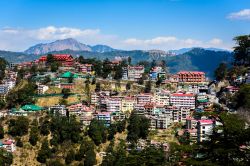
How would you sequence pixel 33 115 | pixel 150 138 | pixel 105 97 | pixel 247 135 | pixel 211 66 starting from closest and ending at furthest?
1. pixel 247 135
2. pixel 150 138
3. pixel 33 115
4. pixel 105 97
5. pixel 211 66

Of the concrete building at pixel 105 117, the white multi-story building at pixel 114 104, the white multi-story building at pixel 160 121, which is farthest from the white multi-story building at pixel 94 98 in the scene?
the white multi-story building at pixel 160 121

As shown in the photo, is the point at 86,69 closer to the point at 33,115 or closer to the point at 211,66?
the point at 33,115

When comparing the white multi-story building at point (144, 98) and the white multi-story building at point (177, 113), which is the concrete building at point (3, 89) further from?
the white multi-story building at point (177, 113)

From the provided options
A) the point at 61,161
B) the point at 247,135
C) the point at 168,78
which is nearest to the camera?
the point at 247,135

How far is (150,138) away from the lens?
3788 centimetres

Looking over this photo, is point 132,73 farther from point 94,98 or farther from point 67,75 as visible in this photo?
point 94,98

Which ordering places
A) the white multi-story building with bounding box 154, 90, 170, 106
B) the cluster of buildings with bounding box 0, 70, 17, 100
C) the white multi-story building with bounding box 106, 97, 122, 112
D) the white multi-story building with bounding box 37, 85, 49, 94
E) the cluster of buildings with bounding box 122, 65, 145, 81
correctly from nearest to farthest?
the white multi-story building with bounding box 106, 97, 122, 112, the white multi-story building with bounding box 154, 90, 170, 106, the white multi-story building with bounding box 37, 85, 49, 94, the cluster of buildings with bounding box 0, 70, 17, 100, the cluster of buildings with bounding box 122, 65, 145, 81

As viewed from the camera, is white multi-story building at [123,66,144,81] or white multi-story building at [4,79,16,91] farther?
white multi-story building at [123,66,144,81]

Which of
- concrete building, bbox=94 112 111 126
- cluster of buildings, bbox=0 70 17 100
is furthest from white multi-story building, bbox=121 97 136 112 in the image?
cluster of buildings, bbox=0 70 17 100

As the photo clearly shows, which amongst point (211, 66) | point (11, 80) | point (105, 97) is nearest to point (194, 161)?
point (105, 97)

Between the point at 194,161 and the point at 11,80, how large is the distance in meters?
41.8

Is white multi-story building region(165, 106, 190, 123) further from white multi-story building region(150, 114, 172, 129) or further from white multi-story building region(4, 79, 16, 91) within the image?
white multi-story building region(4, 79, 16, 91)

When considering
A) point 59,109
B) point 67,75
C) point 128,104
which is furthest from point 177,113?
point 67,75

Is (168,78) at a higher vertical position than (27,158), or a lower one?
higher
